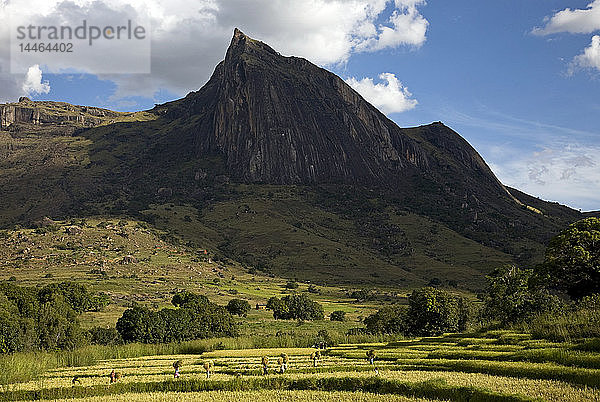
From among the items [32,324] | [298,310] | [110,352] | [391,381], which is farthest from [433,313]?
[32,324]

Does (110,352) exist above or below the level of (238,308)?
above

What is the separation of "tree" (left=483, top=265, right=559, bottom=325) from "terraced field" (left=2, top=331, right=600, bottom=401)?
2296cm

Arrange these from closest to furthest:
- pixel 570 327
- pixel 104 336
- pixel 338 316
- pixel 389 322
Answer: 1. pixel 570 327
2. pixel 104 336
3. pixel 389 322
4. pixel 338 316

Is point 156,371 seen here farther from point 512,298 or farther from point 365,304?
point 365,304

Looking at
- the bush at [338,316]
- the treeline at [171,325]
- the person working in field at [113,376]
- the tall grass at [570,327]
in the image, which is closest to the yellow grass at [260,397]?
the person working in field at [113,376]

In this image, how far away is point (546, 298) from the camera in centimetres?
6812

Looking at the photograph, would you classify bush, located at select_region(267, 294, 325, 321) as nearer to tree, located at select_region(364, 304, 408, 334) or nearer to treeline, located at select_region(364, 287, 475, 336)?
tree, located at select_region(364, 304, 408, 334)

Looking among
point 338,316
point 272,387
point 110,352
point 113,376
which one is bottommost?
point 338,316

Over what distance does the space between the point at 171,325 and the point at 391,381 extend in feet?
228

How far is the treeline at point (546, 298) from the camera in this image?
5025cm

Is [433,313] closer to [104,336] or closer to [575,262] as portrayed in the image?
[575,262]

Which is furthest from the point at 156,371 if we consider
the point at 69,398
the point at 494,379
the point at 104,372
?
the point at 494,379

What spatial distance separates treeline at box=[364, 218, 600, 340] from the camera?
50.2m

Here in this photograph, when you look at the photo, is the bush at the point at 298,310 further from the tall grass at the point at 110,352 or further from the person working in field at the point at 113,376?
the person working in field at the point at 113,376
